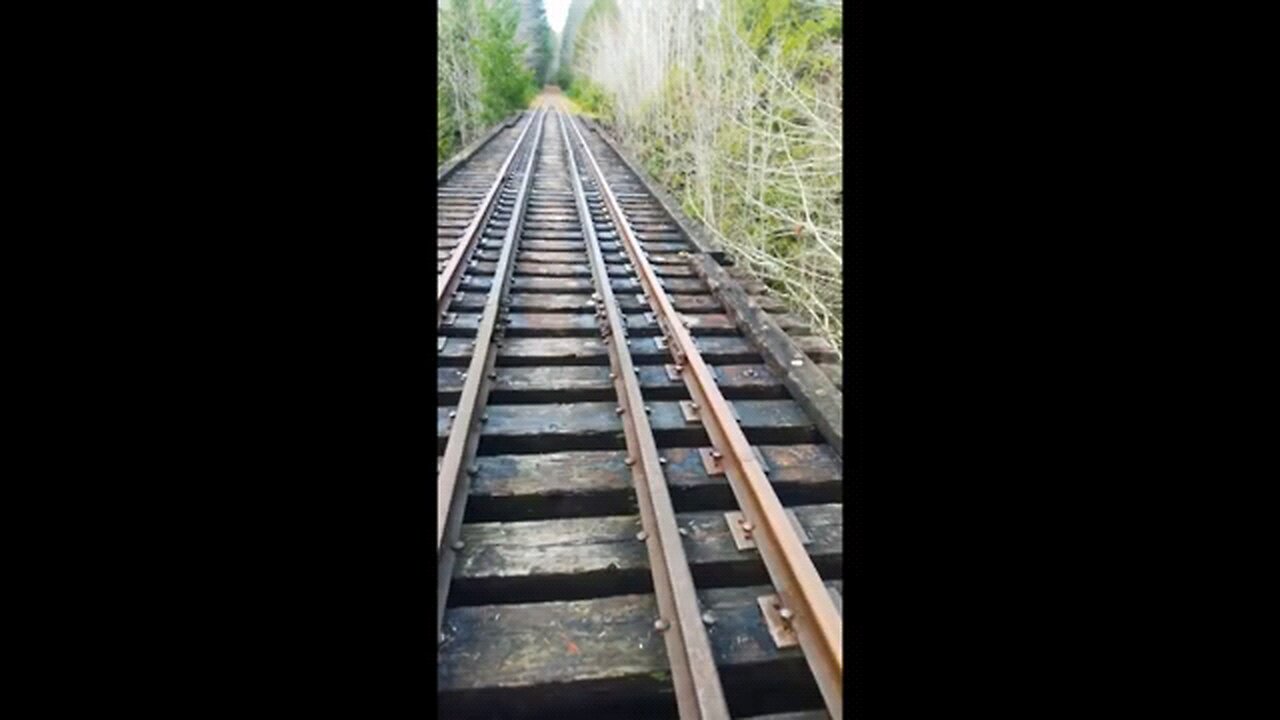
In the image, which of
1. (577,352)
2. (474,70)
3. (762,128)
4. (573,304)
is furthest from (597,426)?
(474,70)

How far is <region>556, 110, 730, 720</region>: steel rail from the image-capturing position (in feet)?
6.46

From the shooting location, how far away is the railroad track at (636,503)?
83.2 inches

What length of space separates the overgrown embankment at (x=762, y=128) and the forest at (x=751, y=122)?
18 millimetres

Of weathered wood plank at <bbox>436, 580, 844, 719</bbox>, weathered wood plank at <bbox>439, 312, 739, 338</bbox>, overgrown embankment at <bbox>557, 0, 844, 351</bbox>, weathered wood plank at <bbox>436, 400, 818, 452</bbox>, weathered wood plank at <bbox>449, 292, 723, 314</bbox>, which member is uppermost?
overgrown embankment at <bbox>557, 0, 844, 351</bbox>

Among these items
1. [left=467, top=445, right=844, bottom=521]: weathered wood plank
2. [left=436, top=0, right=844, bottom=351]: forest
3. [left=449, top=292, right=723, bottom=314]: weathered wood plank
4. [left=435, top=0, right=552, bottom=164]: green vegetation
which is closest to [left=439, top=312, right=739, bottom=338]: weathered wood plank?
[left=449, top=292, right=723, bottom=314]: weathered wood plank

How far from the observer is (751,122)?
6.65 meters

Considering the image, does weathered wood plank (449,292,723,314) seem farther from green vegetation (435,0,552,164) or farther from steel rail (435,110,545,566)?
green vegetation (435,0,552,164)

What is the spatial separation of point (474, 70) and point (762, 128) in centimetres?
1316

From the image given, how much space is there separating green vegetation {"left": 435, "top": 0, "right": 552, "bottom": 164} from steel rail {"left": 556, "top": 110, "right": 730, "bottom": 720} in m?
5.45
